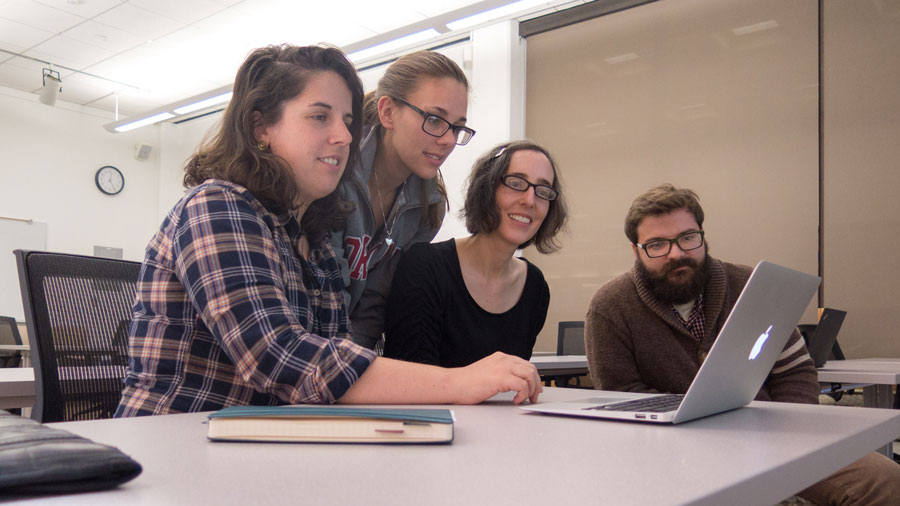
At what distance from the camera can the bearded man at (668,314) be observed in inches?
77.9

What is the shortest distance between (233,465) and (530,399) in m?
0.60

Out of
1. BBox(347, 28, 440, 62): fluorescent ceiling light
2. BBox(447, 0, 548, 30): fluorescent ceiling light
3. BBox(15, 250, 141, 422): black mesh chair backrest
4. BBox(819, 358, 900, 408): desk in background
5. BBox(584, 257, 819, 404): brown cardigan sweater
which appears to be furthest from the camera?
BBox(347, 28, 440, 62): fluorescent ceiling light

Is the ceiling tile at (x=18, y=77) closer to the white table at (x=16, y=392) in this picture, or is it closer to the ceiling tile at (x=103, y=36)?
the ceiling tile at (x=103, y=36)

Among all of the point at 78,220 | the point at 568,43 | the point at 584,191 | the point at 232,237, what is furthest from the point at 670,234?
the point at 78,220

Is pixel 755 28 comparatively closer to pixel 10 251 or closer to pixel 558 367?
pixel 558 367

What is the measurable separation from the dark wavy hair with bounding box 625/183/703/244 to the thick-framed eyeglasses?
49 mm

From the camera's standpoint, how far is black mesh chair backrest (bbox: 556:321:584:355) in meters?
4.22

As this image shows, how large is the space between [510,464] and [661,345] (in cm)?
148

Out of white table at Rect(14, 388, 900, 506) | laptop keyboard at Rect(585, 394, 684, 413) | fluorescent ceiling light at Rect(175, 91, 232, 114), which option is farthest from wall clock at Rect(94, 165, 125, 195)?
laptop keyboard at Rect(585, 394, 684, 413)

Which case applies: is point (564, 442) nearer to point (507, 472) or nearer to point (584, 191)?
point (507, 472)

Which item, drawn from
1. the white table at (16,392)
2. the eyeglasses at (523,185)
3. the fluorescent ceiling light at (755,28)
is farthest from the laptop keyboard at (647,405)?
the fluorescent ceiling light at (755,28)

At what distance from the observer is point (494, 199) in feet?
6.21

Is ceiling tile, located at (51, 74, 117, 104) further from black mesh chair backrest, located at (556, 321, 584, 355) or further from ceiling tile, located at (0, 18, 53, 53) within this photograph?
black mesh chair backrest, located at (556, 321, 584, 355)

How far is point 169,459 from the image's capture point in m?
0.64
